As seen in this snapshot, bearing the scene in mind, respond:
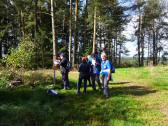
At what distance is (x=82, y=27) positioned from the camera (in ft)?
190

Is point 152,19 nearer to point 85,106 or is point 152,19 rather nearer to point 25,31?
point 25,31

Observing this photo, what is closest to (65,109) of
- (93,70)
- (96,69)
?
(93,70)

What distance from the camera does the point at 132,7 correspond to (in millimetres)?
57750

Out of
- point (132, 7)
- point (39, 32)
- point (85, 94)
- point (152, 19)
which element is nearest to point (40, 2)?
point (39, 32)

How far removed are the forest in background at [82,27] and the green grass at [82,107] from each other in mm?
17906

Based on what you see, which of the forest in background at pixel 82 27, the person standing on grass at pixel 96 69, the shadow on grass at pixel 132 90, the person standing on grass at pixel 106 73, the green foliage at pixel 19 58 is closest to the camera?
the person standing on grass at pixel 106 73

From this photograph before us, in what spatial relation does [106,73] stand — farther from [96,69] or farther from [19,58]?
[19,58]

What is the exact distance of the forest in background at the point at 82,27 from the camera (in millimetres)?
46312

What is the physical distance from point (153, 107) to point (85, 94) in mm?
A: 3686

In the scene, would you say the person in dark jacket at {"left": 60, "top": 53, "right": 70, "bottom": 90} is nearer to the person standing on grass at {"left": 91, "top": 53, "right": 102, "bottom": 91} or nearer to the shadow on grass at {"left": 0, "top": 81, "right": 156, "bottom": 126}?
the shadow on grass at {"left": 0, "top": 81, "right": 156, "bottom": 126}

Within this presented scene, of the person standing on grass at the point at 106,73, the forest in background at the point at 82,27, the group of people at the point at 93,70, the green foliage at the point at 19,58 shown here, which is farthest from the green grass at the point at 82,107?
the forest in background at the point at 82,27

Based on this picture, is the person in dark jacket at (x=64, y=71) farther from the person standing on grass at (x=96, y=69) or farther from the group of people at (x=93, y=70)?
the person standing on grass at (x=96, y=69)

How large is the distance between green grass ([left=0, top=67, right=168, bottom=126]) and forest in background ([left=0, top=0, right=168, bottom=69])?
17.9m

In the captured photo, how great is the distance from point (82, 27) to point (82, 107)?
42.3 metres
